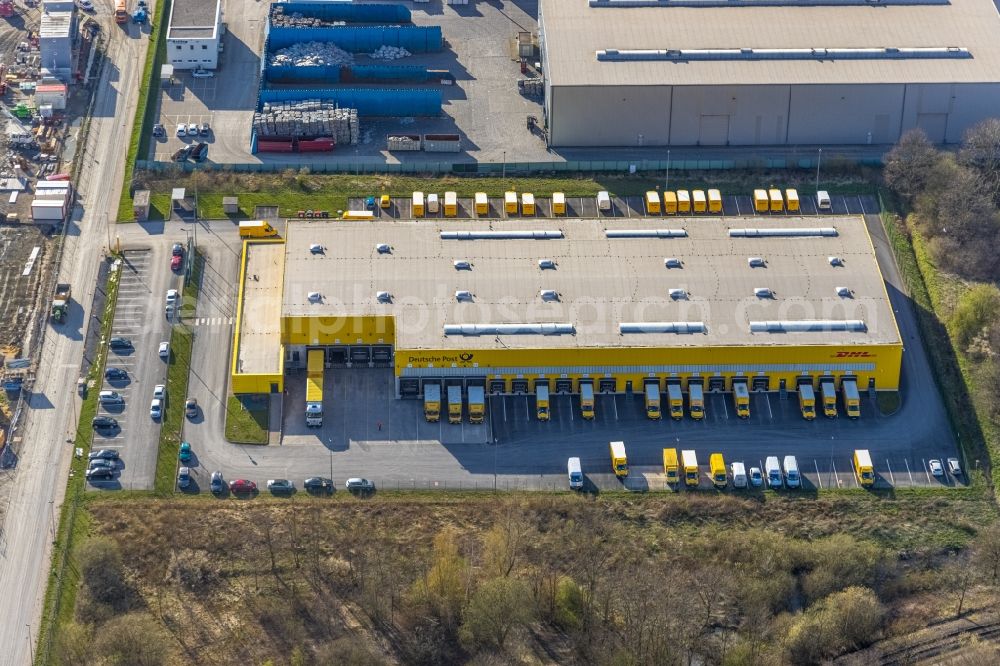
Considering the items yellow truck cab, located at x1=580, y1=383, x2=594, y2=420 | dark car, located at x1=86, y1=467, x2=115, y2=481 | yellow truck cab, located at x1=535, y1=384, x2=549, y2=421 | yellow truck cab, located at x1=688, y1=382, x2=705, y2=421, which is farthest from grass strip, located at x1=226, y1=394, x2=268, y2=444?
yellow truck cab, located at x1=688, y1=382, x2=705, y2=421

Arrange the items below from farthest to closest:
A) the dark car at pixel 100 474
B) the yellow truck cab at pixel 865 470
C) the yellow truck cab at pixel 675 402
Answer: the yellow truck cab at pixel 675 402
the yellow truck cab at pixel 865 470
the dark car at pixel 100 474

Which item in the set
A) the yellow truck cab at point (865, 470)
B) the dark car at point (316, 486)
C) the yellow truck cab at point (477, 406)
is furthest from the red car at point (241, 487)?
the yellow truck cab at point (865, 470)

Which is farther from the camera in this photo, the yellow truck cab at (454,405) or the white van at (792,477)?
the yellow truck cab at (454,405)

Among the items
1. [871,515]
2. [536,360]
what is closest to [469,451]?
[536,360]

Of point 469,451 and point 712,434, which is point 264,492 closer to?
point 469,451

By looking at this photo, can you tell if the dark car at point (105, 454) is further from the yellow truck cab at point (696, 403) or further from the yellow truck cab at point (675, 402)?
the yellow truck cab at point (696, 403)

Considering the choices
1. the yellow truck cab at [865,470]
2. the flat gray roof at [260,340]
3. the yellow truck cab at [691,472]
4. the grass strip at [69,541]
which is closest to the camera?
the grass strip at [69,541]

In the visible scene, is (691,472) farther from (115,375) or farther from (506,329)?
(115,375)
